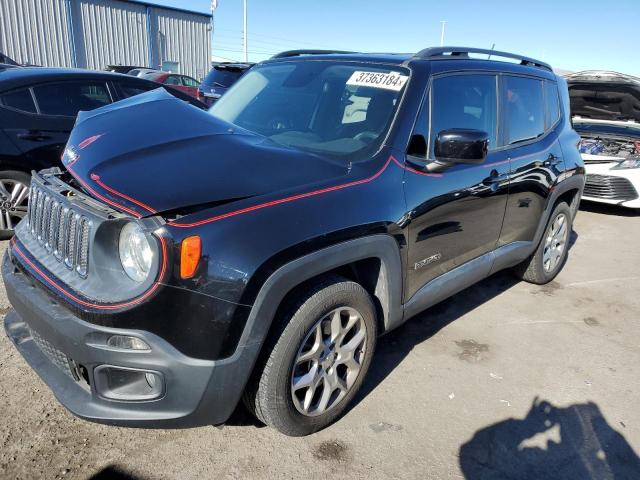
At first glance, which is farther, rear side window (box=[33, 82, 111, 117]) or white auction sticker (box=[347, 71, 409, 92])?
rear side window (box=[33, 82, 111, 117])

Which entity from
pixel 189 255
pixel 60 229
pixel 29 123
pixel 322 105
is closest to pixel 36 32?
pixel 29 123

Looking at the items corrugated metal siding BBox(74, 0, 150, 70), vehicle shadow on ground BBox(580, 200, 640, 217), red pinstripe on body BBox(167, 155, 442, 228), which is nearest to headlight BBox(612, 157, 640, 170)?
vehicle shadow on ground BBox(580, 200, 640, 217)

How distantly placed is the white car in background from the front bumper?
267 inches

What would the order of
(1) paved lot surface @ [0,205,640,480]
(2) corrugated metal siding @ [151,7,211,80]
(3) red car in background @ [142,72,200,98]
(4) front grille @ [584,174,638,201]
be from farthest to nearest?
(2) corrugated metal siding @ [151,7,211,80] → (3) red car in background @ [142,72,200,98] → (4) front grille @ [584,174,638,201] → (1) paved lot surface @ [0,205,640,480]

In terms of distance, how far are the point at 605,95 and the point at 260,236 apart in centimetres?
860

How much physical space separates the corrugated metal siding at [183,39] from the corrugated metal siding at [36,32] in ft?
15.7

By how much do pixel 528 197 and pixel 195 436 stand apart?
9.53 ft

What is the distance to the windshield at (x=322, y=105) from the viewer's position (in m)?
2.69

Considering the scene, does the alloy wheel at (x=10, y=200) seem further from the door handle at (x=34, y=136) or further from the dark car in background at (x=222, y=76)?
the dark car in background at (x=222, y=76)

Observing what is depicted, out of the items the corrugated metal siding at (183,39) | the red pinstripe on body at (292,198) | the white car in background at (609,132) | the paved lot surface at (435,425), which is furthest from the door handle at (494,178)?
the corrugated metal siding at (183,39)

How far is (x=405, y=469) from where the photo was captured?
229 cm

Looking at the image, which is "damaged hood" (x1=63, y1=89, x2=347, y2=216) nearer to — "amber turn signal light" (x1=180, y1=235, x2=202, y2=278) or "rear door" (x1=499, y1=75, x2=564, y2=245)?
"amber turn signal light" (x1=180, y1=235, x2=202, y2=278)

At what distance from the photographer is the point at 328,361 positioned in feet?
7.84

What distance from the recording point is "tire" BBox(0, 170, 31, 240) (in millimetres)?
4480
